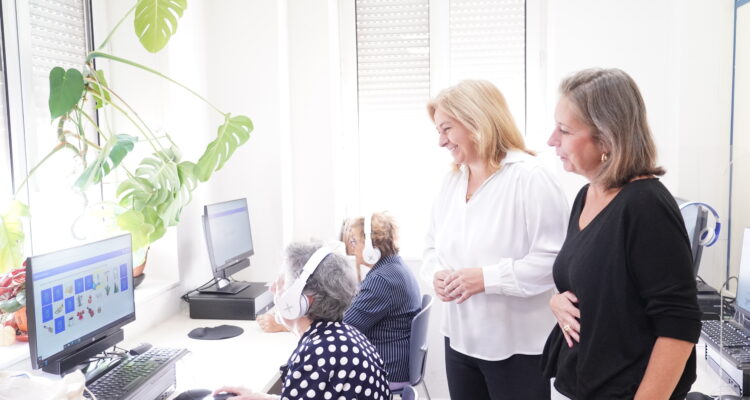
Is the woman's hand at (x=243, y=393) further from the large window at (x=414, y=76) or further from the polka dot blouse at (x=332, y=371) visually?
the large window at (x=414, y=76)

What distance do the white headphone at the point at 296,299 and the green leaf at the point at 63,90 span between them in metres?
1.11

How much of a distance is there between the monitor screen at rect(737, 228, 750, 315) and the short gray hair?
4.48ft

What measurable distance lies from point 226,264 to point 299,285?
131cm

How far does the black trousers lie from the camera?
170 centimetres

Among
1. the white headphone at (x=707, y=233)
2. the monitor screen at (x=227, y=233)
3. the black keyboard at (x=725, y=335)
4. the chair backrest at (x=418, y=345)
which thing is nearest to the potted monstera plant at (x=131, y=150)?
the monitor screen at (x=227, y=233)

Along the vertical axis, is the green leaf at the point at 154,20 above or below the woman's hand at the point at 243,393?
above

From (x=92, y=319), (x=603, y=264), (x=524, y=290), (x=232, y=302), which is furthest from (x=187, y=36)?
(x=603, y=264)

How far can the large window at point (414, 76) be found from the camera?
11.8ft

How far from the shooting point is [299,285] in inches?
65.0

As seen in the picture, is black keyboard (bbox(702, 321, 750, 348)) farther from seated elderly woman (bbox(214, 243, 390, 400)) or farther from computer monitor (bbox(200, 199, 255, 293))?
computer monitor (bbox(200, 199, 255, 293))

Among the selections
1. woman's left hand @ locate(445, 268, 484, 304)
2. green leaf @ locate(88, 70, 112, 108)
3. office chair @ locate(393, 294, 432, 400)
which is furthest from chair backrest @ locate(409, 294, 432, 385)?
green leaf @ locate(88, 70, 112, 108)

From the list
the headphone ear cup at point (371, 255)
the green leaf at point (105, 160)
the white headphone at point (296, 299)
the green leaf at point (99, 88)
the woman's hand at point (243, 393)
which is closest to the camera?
the white headphone at point (296, 299)

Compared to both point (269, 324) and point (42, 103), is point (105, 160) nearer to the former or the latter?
point (42, 103)

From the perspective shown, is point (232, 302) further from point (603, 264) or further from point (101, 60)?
point (603, 264)
